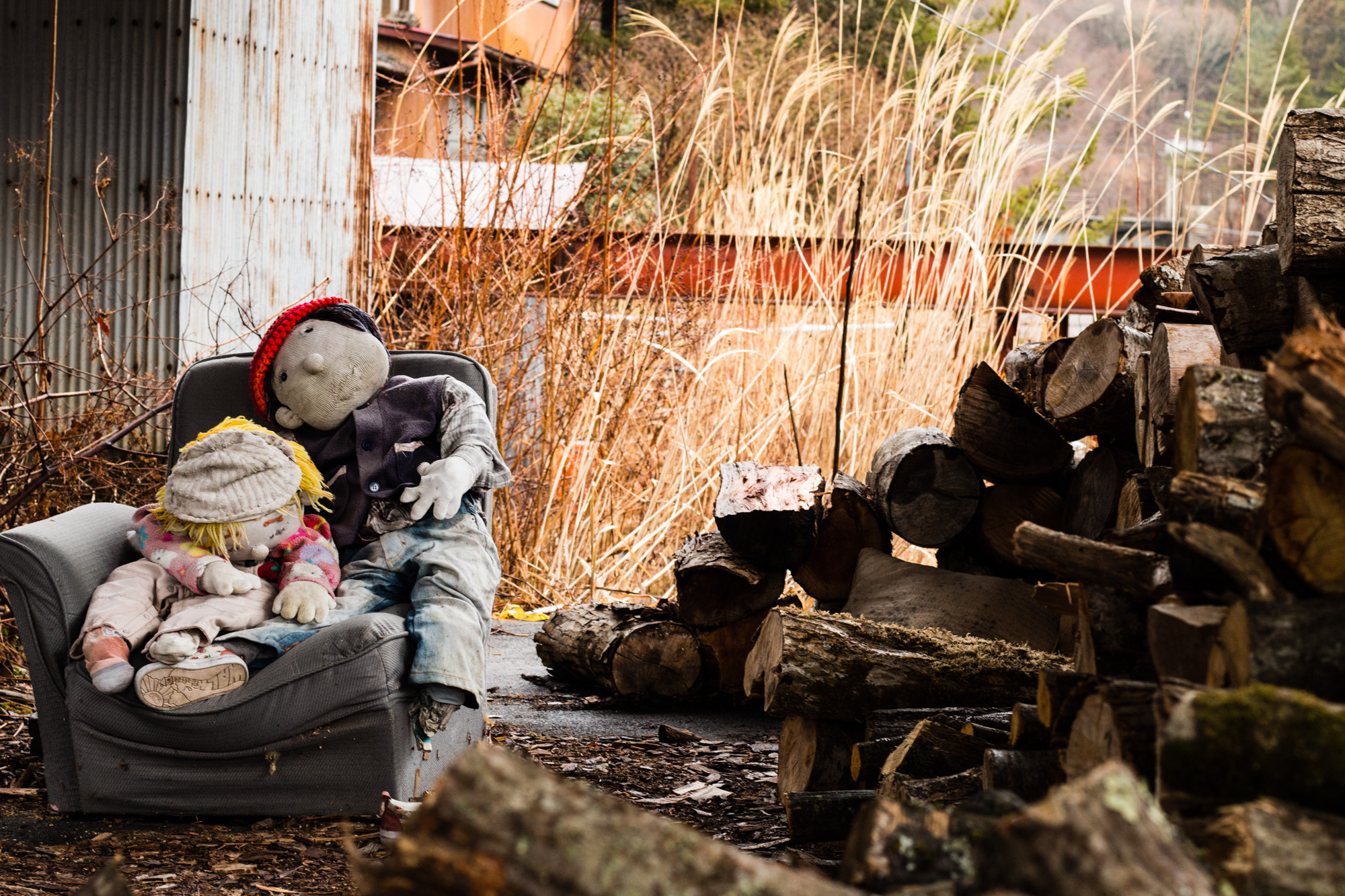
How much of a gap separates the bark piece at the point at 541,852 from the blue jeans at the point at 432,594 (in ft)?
4.36

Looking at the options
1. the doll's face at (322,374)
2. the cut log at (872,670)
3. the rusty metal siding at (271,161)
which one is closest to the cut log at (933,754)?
the cut log at (872,670)

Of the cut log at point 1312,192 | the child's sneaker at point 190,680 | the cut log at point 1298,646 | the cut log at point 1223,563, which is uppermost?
the cut log at point 1312,192

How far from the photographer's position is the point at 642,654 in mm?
2945

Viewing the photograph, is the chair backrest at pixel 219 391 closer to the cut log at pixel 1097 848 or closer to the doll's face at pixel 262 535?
the doll's face at pixel 262 535

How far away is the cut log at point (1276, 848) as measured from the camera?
2.65 ft

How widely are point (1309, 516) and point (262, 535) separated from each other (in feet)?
6.01

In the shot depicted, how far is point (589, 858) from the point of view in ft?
2.45

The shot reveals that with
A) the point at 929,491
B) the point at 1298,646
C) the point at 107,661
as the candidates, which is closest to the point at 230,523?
the point at 107,661

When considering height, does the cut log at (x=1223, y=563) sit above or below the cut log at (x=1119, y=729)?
above

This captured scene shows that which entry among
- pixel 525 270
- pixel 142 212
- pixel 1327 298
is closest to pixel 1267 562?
pixel 1327 298

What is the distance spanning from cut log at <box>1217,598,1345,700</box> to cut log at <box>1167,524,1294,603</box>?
0.08ft

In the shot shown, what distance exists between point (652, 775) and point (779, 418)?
1.86 m

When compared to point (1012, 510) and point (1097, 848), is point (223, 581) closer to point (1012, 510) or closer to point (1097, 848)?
point (1012, 510)

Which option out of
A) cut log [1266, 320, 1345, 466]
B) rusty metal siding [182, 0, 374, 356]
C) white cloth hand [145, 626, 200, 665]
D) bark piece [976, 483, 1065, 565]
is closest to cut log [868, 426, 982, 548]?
bark piece [976, 483, 1065, 565]
